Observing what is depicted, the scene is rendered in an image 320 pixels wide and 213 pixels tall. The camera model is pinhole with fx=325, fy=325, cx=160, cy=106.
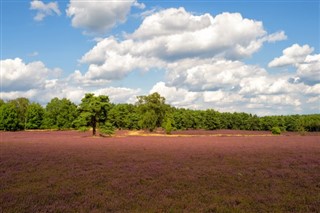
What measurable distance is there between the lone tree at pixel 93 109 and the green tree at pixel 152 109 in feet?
67.6


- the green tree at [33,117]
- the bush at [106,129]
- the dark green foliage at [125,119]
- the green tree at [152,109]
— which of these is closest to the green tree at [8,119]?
the green tree at [33,117]

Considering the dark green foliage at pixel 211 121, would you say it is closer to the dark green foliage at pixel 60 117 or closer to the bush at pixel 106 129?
the dark green foliage at pixel 60 117

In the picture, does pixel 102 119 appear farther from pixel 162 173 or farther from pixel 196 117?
pixel 196 117

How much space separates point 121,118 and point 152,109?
34.9 m

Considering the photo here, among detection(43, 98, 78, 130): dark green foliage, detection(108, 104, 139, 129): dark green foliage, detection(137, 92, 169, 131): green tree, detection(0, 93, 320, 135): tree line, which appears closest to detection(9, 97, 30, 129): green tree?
detection(0, 93, 320, 135): tree line

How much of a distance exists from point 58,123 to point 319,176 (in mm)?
102661

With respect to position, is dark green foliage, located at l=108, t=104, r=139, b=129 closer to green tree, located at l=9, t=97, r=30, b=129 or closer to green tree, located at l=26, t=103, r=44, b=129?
green tree, located at l=26, t=103, r=44, b=129

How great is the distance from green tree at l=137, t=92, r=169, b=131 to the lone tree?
20.6 metres

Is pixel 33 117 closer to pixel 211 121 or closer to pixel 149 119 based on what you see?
pixel 149 119

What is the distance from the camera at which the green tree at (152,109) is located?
80.7 m

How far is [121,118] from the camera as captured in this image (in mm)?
114312

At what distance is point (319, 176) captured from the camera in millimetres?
14852

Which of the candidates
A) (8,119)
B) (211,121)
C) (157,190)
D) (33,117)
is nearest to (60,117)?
(33,117)

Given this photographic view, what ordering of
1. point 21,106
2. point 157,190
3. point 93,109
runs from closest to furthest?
1. point 157,190
2. point 93,109
3. point 21,106
